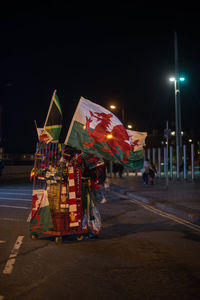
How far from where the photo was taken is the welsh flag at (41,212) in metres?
6.94

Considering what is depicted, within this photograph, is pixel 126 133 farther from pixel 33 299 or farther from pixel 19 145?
pixel 19 145

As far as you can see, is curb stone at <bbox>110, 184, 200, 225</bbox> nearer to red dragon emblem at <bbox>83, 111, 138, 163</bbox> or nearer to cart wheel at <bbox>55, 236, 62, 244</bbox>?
red dragon emblem at <bbox>83, 111, 138, 163</bbox>

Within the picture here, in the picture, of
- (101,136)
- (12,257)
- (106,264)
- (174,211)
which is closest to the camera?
(106,264)

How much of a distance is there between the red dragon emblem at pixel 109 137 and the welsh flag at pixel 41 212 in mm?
1332

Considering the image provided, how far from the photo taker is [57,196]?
705 centimetres

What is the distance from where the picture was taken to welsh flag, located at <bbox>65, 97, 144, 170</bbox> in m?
7.21

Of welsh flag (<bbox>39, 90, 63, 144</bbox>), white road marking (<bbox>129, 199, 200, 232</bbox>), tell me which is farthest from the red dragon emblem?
white road marking (<bbox>129, 199, 200, 232</bbox>)

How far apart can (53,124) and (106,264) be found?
2834 mm

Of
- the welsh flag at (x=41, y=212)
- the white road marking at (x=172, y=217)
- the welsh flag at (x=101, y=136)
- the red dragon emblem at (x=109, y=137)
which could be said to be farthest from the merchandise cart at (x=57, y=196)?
the white road marking at (x=172, y=217)

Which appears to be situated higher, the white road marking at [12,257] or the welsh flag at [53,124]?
the welsh flag at [53,124]

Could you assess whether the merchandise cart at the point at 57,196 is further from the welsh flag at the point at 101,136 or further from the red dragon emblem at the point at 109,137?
the red dragon emblem at the point at 109,137

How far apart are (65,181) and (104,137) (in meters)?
1.17

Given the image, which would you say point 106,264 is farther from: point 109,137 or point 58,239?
point 109,137

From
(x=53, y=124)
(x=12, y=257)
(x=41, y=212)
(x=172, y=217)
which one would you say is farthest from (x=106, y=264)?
(x=172, y=217)
